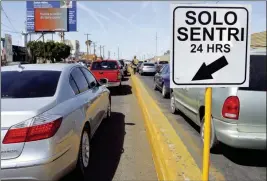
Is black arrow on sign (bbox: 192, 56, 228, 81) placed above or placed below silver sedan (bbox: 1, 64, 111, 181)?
above

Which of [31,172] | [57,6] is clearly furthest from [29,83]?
[57,6]

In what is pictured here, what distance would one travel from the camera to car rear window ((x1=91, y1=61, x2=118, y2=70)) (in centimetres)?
1561

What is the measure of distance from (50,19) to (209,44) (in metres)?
46.8

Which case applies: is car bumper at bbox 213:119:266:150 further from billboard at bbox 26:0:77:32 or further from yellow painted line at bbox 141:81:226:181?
billboard at bbox 26:0:77:32

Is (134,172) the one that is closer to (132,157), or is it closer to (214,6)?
(132,157)

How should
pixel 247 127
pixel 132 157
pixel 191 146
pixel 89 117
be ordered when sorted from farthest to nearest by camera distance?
pixel 191 146 < pixel 132 157 < pixel 89 117 < pixel 247 127

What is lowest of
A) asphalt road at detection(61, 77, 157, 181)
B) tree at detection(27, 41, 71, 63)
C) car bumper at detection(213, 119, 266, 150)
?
asphalt road at detection(61, 77, 157, 181)

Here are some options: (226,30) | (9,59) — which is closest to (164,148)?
(226,30)

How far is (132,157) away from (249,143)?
76.1 inches

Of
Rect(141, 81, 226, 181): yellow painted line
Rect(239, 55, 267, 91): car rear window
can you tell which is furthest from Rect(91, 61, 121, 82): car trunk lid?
Rect(239, 55, 267, 91): car rear window

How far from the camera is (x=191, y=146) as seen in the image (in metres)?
5.71

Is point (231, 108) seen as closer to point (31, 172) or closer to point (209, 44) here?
point (209, 44)

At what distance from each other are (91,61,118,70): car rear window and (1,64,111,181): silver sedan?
34.8 feet

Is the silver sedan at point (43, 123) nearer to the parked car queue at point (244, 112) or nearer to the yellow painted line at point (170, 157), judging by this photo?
the yellow painted line at point (170, 157)
